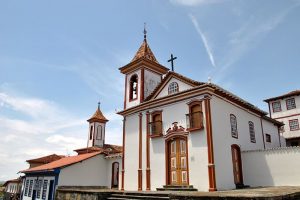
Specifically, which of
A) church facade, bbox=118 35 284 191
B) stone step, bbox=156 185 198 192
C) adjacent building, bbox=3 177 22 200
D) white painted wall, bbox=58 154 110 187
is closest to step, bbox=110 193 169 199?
stone step, bbox=156 185 198 192

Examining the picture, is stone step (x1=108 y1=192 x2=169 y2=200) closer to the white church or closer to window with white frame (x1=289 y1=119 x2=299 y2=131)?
the white church

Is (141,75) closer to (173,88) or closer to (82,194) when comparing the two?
(173,88)

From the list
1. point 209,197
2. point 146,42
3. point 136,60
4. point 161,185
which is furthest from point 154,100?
point 209,197

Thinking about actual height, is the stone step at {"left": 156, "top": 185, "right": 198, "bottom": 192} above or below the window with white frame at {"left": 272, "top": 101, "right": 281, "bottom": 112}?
below

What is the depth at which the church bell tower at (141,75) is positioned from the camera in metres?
20.8

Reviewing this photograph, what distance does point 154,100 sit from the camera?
1864cm

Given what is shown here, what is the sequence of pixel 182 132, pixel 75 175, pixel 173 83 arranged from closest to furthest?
pixel 182 132 → pixel 173 83 → pixel 75 175

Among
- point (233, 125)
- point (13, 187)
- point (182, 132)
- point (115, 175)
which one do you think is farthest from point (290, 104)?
point (13, 187)

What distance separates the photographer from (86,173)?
2525 centimetres

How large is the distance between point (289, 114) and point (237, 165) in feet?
67.2

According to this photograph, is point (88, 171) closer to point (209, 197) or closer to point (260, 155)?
point (260, 155)

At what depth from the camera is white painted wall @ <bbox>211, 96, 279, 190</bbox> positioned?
15445 mm

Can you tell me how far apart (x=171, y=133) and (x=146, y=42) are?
989cm

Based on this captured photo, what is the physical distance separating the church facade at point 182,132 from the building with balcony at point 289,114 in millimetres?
13697
